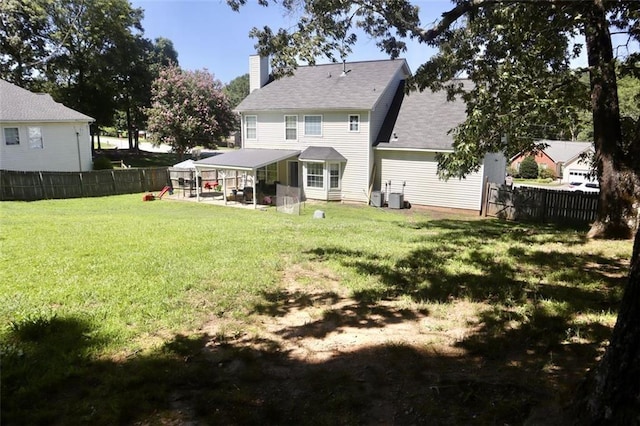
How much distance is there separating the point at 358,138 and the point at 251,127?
25.4ft

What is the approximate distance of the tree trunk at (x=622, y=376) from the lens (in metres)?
2.34

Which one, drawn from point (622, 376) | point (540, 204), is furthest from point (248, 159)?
point (622, 376)

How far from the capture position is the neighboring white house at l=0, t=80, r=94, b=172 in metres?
24.6

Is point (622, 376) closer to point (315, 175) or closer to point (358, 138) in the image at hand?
point (358, 138)

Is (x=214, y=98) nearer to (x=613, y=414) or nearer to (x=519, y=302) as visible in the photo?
(x=519, y=302)

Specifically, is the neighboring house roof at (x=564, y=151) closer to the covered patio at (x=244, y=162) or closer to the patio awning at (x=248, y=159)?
the patio awning at (x=248, y=159)

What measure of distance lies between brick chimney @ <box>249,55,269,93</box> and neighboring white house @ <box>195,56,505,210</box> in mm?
2458

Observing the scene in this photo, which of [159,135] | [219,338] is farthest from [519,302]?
[159,135]

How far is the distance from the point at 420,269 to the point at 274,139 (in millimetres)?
21191

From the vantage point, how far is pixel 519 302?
5551 millimetres

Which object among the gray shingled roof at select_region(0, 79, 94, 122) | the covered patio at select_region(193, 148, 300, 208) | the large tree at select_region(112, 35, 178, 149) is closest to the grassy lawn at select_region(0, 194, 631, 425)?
the covered patio at select_region(193, 148, 300, 208)

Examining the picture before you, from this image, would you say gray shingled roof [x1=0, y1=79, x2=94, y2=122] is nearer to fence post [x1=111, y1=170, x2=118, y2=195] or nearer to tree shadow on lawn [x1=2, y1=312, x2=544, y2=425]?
fence post [x1=111, y1=170, x2=118, y2=195]

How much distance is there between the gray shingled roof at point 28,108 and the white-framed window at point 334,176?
16779 mm

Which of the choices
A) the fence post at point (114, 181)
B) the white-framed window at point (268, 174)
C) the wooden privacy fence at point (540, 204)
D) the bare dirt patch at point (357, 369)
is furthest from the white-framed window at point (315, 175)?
the bare dirt patch at point (357, 369)
